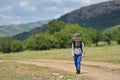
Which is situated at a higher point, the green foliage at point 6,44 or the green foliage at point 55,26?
the green foliage at point 55,26

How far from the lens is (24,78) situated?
20672 millimetres

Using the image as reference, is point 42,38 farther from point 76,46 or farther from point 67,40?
point 76,46

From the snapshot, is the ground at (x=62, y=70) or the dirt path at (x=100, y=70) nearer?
the dirt path at (x=100, y=70)

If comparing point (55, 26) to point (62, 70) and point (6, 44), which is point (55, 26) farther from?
point (62, 70)

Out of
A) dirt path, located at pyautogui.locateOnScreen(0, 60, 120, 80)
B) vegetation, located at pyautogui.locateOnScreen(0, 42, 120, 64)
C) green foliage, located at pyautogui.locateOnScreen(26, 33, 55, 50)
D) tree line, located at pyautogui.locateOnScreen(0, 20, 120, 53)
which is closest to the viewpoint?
dirt path, located at pyautogui.locateOnScreen(0, 60, 120, 80)

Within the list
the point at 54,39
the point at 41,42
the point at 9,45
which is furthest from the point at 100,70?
the point at 9,45

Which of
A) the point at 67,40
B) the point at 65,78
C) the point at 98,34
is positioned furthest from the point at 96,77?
the point at 98,34

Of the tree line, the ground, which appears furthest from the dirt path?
the tree line

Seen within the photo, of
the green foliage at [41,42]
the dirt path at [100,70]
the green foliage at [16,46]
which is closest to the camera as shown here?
the dirt path at [100,70]

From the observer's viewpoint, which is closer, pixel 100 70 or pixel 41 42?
pixel 100 70

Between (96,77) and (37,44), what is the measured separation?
114763 mm

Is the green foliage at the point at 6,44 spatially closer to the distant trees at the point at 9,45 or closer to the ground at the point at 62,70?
the distant trees at the point at 9,45

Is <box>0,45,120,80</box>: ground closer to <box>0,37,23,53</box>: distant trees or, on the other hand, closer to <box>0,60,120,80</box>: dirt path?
<box>0,60,120,80</box>: dirt path

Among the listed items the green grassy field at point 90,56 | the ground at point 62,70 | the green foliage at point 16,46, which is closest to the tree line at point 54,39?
the green foliage at point 16,46
